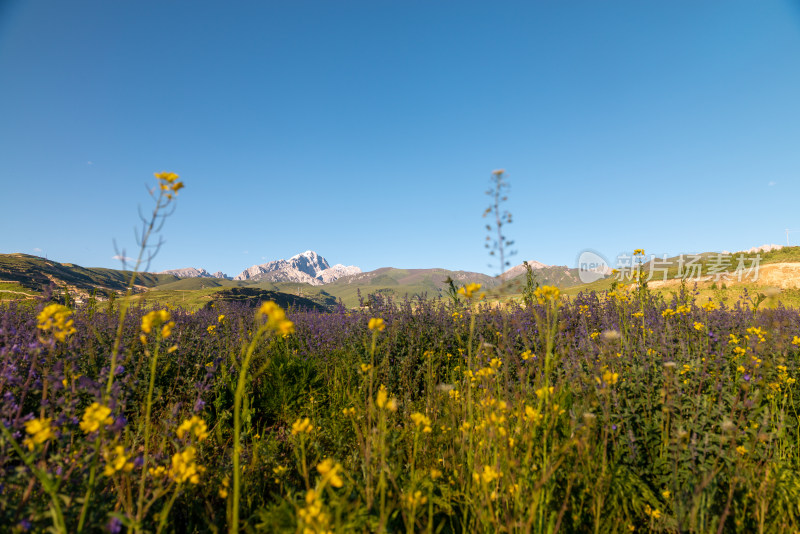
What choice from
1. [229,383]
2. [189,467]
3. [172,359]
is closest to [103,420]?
[189,467]

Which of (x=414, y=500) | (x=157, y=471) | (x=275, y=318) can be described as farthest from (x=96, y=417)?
(x=414, y=500)

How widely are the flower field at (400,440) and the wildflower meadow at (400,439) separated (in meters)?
0.02

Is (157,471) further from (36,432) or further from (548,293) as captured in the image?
(548,293)

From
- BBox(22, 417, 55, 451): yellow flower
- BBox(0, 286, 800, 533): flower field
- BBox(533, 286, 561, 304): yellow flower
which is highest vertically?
BBox(533, 286, 561, 304): yellow flower

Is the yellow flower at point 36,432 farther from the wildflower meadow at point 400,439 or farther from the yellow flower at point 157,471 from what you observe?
the yellow flower at point 157,471

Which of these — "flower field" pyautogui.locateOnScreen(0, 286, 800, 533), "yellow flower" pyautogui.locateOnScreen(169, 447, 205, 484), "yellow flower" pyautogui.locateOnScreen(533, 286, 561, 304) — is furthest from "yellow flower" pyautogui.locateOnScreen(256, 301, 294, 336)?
"yellow flower" pyautogui.locateOnScreen(533, 286, 561, 304)

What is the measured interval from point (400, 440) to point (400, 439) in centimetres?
36

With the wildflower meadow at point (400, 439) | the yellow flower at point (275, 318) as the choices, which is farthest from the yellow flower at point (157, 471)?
the yellow flower at point (275, 318)

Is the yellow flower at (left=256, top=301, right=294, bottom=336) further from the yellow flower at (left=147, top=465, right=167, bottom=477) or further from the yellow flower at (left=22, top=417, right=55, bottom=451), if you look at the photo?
the yellow flower at (left=147, top=465, right=167, bottom=477)

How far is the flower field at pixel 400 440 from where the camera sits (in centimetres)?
158

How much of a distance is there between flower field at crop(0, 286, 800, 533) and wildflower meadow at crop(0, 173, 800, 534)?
0.8 inches

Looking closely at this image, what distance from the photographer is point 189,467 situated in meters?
1.56

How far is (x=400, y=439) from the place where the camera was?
2.61m

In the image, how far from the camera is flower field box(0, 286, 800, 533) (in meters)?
1.58
